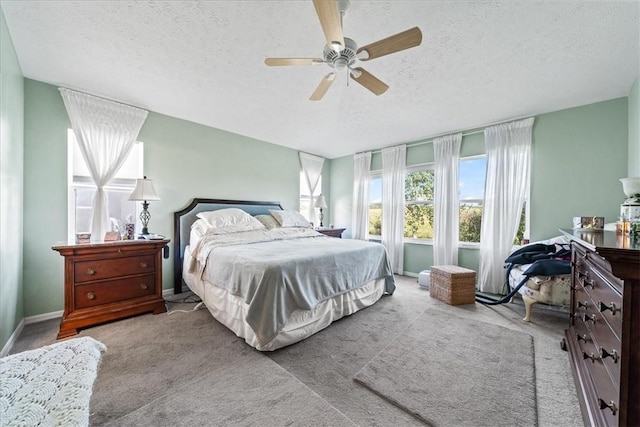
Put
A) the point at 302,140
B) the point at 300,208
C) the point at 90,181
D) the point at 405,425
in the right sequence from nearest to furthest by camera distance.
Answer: the point at 405,425 < the point at 90,181 < the point at 302,140 < the point at 300,208

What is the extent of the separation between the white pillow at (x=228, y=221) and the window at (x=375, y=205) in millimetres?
2521

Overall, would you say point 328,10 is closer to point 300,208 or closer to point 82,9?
point 82,9

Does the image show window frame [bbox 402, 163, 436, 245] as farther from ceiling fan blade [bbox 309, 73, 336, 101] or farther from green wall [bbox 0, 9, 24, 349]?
green wall [bbox 0, 9, 24, 349]

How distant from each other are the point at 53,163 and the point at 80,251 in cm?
122

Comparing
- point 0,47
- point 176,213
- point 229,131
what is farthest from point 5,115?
point 229,131

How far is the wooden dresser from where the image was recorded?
875mm

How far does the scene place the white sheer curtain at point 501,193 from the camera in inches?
133

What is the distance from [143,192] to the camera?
2789 mm

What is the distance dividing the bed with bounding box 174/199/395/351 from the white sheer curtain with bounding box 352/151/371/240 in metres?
1.70

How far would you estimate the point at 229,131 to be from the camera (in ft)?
13.3

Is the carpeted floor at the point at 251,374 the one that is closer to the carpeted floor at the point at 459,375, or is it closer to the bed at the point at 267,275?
the carpeted floor at the point at 459,375

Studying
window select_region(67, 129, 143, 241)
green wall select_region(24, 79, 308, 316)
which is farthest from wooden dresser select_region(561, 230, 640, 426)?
green wall select_region(24, 79, 308, 316)

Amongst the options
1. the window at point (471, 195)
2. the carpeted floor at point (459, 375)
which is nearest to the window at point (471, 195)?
the window at point (471, 195)

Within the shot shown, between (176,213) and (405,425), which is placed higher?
(176,213)
